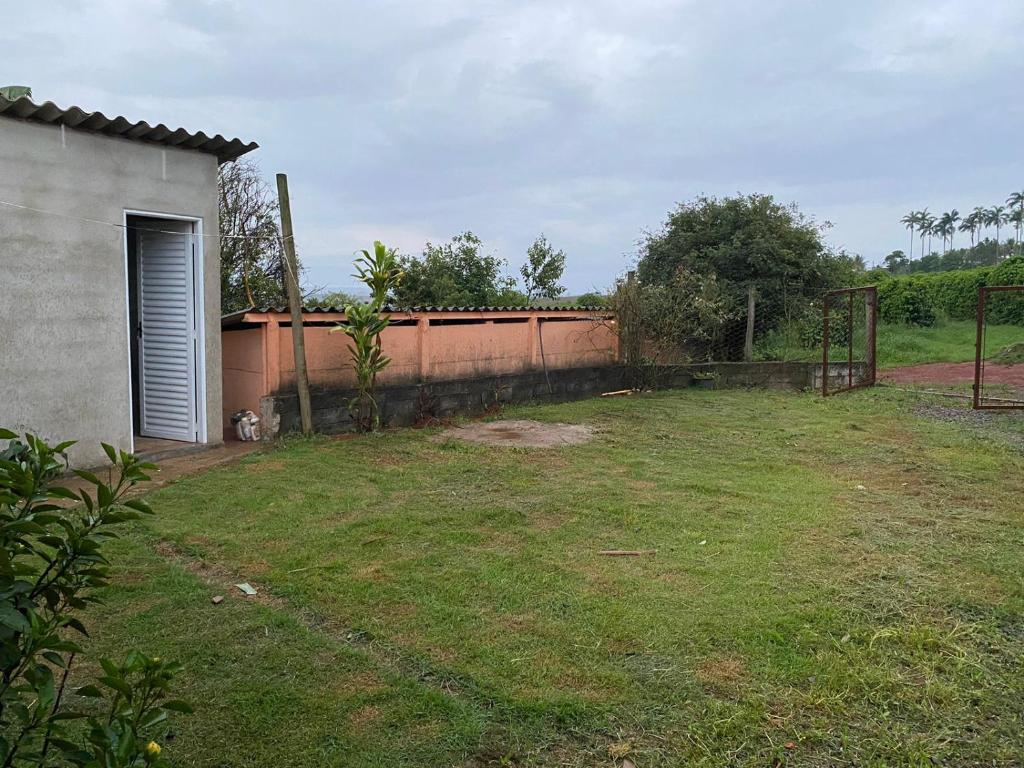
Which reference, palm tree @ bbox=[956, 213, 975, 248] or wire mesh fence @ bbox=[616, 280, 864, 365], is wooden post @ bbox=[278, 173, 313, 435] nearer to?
wire mesh fence @ bbox=[616, 280, 864, 365]

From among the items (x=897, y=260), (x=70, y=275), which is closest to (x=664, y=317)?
(x=70, y=275)

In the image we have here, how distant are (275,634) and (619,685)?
1.56 metres

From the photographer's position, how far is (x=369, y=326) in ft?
29.1

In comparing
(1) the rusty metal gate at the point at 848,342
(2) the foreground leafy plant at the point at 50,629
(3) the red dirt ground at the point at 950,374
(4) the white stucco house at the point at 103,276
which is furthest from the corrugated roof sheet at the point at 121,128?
(3) the red dirt ground at the point at 950,374

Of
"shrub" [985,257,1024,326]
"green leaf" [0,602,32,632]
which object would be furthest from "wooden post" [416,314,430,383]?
"shrub" [985,257,1024,326]

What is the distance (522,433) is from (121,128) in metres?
5.06

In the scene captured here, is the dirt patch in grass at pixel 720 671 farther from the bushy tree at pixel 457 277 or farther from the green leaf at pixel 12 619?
the bushy tree at pixel 457 277

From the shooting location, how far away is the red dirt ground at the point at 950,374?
1310 centimetres

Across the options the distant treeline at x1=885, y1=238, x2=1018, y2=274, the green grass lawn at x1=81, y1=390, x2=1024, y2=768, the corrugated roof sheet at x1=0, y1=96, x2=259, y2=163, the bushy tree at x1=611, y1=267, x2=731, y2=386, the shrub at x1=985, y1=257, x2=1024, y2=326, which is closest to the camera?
the green grass lawn at x1=81, y1=390, x2=1024, y2=768

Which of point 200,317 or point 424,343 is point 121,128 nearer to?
point 200,317

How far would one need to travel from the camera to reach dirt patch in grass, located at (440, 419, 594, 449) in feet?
27.6

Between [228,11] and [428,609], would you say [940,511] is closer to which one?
[428,609]

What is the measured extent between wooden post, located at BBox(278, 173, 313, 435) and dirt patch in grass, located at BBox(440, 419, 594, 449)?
5.17 ft

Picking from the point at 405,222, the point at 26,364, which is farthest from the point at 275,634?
the point at 405,222
